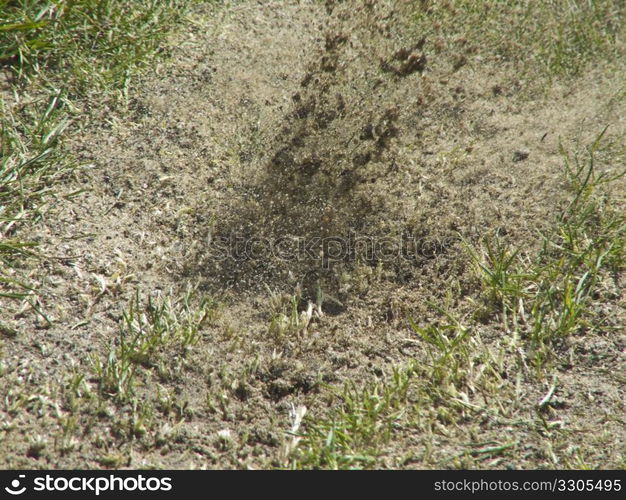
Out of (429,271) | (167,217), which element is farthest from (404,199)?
(167,217)

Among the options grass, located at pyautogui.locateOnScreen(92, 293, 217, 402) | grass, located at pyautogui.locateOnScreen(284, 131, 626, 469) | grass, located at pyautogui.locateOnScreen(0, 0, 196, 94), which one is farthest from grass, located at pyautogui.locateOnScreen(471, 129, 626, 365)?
grass, located at pyautogui.locateOnScreen(0, 0, 196, 94)

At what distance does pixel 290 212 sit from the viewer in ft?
10.2

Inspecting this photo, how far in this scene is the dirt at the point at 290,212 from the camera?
245 centimetres

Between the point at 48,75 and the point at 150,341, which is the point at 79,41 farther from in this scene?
the point at 150,341

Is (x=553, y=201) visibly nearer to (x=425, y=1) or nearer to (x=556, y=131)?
(x=556, y=131)

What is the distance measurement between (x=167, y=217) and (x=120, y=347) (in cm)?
72

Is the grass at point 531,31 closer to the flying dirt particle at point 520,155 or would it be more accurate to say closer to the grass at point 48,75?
the flying dirt particle at point 520,155
